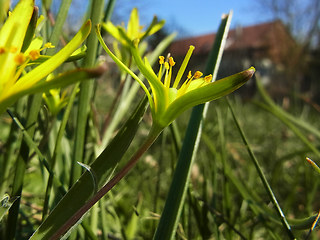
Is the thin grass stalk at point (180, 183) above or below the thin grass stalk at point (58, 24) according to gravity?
below

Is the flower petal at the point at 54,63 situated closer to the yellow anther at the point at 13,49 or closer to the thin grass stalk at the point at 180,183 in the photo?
the yellow anther at the point at 13,49

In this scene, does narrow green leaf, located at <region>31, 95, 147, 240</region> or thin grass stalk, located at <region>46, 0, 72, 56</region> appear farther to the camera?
thin grass stalk, located at <region>46, 0, 72, 56</region>

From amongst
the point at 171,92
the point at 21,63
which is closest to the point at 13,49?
the point at 21,63

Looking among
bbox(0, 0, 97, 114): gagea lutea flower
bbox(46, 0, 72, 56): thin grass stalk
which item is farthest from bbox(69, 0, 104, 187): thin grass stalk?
bbox(0, 0, 97, 114): gagea lutea flower

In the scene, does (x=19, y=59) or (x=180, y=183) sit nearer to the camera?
(x=19, y=59)

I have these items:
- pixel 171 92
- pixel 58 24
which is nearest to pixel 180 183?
pixel 171 92

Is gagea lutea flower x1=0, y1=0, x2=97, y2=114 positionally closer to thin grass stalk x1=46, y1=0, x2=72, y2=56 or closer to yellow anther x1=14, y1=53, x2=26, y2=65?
yellow anther x1=14, y1=53, x2=26, y2=65

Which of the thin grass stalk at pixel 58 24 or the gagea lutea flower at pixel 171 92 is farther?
the thin grass stalk at pixel 58 24

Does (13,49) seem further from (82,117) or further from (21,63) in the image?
(82,117)

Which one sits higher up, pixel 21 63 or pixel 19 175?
pixel 21 63

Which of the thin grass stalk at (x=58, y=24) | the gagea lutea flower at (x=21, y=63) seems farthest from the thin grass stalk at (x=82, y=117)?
the gagea lutea flower at (x=21, y=63)

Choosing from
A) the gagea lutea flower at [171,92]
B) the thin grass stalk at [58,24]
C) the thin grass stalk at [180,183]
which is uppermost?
the thin grass stalk at [58,24]
